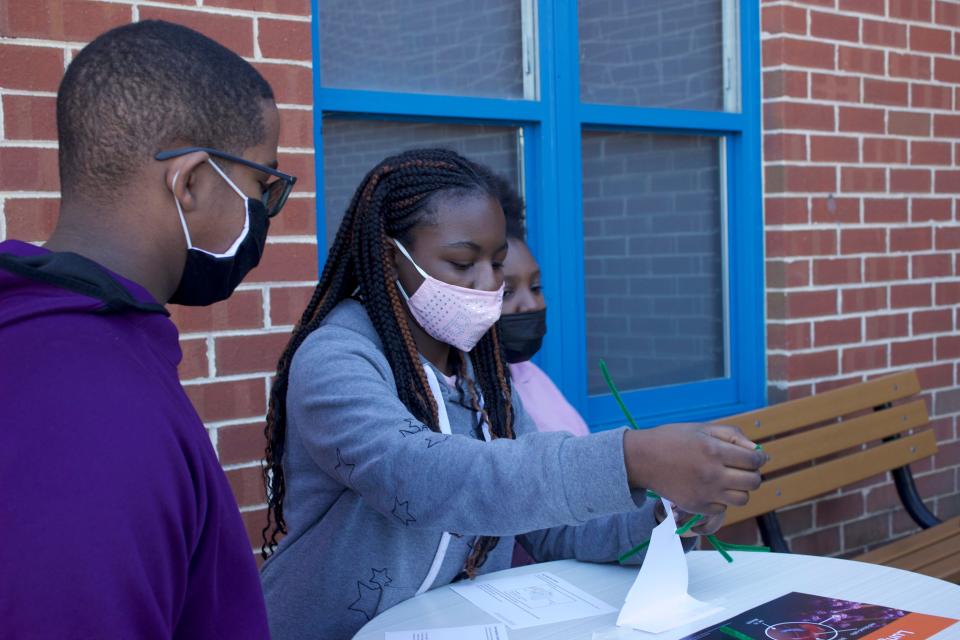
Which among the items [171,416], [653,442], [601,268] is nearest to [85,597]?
[171,416]

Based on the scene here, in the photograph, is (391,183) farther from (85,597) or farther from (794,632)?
(85,597)

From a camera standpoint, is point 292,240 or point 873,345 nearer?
point 292,240

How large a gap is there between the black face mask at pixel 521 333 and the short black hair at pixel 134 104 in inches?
57.3

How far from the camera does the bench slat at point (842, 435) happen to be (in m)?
3.29

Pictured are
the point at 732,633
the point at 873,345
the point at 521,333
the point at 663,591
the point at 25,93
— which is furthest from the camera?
the point at 873,345

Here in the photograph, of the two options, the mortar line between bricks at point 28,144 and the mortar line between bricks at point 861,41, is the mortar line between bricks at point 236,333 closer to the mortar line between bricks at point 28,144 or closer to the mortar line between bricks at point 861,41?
the mortar line between bricks at point 28,144

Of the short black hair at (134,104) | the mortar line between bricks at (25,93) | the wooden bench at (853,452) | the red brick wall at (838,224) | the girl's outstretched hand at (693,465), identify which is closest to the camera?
the short black hair at (134,104)

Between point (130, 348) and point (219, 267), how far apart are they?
30cm

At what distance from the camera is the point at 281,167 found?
2.53m

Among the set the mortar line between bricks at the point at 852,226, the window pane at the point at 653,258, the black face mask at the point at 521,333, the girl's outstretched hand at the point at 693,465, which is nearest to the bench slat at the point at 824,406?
the window pane at the point at 653,258

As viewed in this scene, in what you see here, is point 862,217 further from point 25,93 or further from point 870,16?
point 25,93

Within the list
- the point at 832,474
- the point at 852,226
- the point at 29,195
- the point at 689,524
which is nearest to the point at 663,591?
the point at 689,524

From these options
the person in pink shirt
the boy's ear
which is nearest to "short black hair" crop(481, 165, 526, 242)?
the person in pink shirt

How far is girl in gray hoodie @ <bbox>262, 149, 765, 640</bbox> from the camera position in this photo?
142 cm
